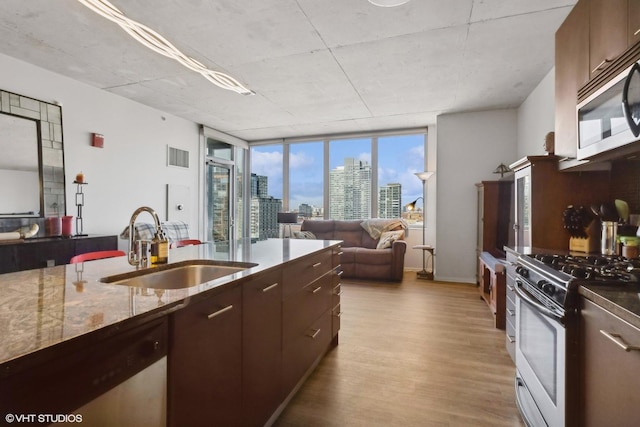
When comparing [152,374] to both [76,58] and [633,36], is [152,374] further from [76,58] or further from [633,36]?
[76,58]

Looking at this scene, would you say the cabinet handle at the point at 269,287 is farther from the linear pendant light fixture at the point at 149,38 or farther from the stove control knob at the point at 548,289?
the linear pendant light fixture at the point at 149,38

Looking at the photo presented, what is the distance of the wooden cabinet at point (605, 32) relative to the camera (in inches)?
57.3

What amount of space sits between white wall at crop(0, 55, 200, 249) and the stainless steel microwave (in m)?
4.80

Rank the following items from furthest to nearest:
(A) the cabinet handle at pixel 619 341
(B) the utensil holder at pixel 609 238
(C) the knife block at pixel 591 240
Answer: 1. (C) the knife block at pixel 591 240
2. (B) the utensil holder at pixel 609 238
3. (A) the cabinet handle at pixel 619 341

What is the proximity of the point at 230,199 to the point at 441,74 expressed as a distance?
4795mm

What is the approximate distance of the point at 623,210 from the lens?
205cm

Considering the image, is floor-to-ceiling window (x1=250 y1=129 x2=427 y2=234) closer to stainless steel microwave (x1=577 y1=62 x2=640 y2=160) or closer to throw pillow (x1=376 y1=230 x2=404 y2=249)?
throw pillow (x1=376 y1=230 x2=404 y2=249)


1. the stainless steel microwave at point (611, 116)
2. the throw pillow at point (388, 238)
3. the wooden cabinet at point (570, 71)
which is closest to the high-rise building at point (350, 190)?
the throw pillow at point (388, 238)

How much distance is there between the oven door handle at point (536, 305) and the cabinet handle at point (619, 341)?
26cm

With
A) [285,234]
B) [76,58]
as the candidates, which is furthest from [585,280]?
[285,234]

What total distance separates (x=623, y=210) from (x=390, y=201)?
173 inches

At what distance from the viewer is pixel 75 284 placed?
1.16 m

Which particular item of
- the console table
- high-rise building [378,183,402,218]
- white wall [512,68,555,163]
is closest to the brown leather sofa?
high-rise building [378,183,402,218]

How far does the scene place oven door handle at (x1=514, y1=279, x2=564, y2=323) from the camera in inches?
53.1
